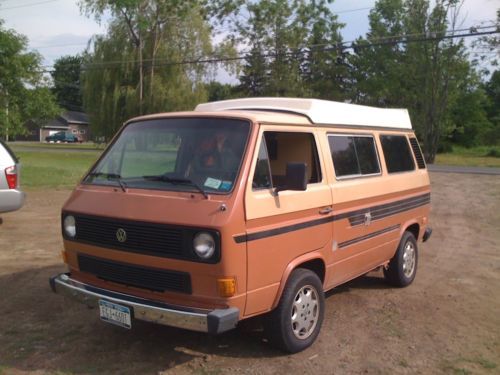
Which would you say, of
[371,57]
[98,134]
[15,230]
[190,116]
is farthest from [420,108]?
[190,116]

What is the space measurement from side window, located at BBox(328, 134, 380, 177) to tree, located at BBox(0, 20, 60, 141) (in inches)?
1090

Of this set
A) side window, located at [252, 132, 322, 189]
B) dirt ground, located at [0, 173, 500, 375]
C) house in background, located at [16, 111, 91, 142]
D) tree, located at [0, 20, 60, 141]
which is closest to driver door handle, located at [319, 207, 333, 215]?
side window, located at [252, 132, 322, 189]

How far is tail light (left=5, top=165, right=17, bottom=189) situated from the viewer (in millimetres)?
9394

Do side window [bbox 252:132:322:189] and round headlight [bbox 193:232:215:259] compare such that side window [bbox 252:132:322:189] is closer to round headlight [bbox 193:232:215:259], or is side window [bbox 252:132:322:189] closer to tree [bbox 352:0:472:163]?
round headlight [bbox 193:232:215:259]

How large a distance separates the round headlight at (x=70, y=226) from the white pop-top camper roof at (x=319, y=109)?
193 cm

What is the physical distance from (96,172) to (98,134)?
36140 mm

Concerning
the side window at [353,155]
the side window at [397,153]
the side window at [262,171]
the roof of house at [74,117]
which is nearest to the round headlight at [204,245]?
the side window at [262,171]

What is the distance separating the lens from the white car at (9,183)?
934cm

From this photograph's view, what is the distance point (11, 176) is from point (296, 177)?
22.6ft

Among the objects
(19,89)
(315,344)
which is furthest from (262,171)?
(19,89)

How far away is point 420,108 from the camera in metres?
42.9

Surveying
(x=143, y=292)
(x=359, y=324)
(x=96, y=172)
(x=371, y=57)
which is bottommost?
(x=359, y=324)

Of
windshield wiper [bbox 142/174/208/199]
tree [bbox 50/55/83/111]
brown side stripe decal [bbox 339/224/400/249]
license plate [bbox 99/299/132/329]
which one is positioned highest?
tree [bbox 50/55/83/111]

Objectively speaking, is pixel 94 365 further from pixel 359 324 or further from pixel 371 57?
pixel 371 57
